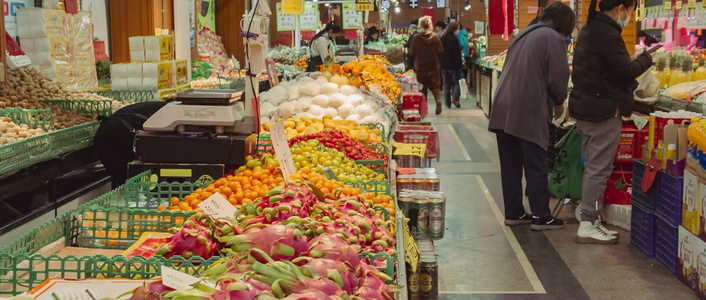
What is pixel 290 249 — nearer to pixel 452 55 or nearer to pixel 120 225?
pixel 120 225

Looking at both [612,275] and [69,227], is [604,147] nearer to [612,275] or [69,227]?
[612,275]

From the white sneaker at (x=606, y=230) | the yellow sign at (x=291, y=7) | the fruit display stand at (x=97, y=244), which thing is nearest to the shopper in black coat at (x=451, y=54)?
the yellow sign at (x=291, y=7)

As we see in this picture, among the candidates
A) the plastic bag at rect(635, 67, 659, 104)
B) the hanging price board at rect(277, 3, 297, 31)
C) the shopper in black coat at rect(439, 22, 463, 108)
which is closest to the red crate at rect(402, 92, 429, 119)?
the plastic bag at rect(635, 67, 659, 104)

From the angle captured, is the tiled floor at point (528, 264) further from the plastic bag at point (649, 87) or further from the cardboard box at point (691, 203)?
the plastic bag at point (649, 87)

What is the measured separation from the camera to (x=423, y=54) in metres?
14.1

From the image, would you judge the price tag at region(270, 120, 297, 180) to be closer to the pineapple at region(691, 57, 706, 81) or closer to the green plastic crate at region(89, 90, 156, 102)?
the green plastic crate at region(89, 90, 156, 102)

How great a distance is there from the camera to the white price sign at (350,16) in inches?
620

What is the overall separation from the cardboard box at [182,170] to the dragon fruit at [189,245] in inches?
63.4

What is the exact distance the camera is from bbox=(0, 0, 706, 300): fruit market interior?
226 centimetres

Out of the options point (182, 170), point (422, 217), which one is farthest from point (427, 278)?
point (182, 170)

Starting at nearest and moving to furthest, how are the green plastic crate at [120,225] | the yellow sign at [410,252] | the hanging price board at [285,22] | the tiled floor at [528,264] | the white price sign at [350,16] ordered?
1. the green plastic crate at [120,225]
2. the yellow sign at [410,252]
3. the tiled floor at [528,264]
4. the hanging price board at [285,22]
5. the white price sign at [350,16]

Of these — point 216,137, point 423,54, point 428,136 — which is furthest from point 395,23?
point 216,137

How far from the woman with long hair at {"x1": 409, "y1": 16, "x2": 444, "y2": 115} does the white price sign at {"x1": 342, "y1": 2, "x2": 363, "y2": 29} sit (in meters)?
1.96

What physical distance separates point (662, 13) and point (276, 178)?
10.2 metres
